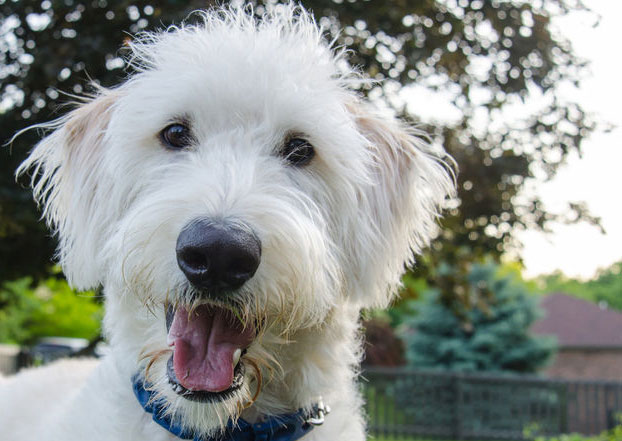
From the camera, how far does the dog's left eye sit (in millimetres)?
2375

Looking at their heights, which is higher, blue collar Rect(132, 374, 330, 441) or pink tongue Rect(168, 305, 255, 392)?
pink tongue Rect(168, 305, 255, 392)

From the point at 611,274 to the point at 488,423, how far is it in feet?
168

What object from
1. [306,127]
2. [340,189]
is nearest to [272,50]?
[306,127]

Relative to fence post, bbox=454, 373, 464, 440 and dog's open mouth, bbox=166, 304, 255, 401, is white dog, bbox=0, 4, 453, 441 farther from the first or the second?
fence post, bbox=454, 373, 464, 440

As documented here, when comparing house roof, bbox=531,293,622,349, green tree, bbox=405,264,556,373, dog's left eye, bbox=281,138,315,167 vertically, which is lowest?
house roof, bbox=531,293,622,349

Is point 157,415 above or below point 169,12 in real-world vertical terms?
below

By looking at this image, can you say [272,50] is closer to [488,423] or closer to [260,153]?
[260,153]

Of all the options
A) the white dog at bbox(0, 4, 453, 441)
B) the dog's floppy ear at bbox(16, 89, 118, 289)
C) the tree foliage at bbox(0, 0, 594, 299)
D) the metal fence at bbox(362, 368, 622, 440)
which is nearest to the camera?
the white dog at bbox(0, 4, 453, 441)

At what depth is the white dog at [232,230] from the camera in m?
1.92

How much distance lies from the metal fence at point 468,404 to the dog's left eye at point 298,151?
15.5m

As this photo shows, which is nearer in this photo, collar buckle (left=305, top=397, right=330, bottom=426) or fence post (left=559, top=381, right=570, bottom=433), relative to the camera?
collar buckle (left=305, top=397, right=330, bottom=426)

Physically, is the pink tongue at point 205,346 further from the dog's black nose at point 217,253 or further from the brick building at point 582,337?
the brick building at point 582,337

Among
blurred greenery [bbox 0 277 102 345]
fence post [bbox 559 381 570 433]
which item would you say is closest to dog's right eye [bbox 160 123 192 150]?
fence post [bbox 559 381 570 433]

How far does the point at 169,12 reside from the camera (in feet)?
14.2
